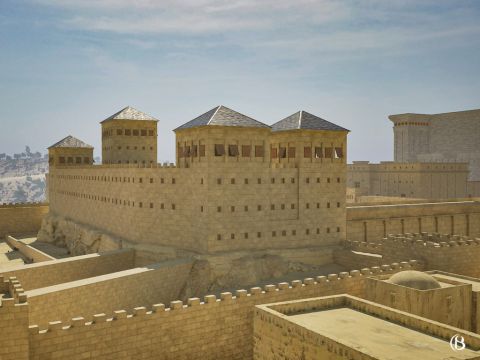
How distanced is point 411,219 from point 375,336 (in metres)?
27.0

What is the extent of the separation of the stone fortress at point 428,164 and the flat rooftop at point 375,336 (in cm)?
4423

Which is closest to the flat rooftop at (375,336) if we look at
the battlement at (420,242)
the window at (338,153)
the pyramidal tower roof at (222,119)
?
the battlement at (420,242)

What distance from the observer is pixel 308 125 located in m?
32.0

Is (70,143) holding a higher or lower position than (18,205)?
higher

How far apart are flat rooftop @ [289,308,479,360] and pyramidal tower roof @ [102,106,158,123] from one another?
3464cm

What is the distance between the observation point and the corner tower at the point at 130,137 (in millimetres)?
46344

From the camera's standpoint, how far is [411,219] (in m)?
38.7

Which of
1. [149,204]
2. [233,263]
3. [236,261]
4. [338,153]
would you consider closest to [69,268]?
[149,204]

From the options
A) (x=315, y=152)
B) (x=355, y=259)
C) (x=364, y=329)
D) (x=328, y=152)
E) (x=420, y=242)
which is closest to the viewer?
(x=364, y=329)

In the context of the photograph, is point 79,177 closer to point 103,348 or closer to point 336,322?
point 103,348

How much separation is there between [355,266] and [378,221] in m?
8.69

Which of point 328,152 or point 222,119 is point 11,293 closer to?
point 222,119

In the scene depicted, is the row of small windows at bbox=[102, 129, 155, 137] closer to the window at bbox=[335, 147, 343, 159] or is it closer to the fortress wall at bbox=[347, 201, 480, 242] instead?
the window at bbox=[335, 147, 343, 159]

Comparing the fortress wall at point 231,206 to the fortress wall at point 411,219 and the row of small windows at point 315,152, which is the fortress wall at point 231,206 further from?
the fortress wall at point 411,219
